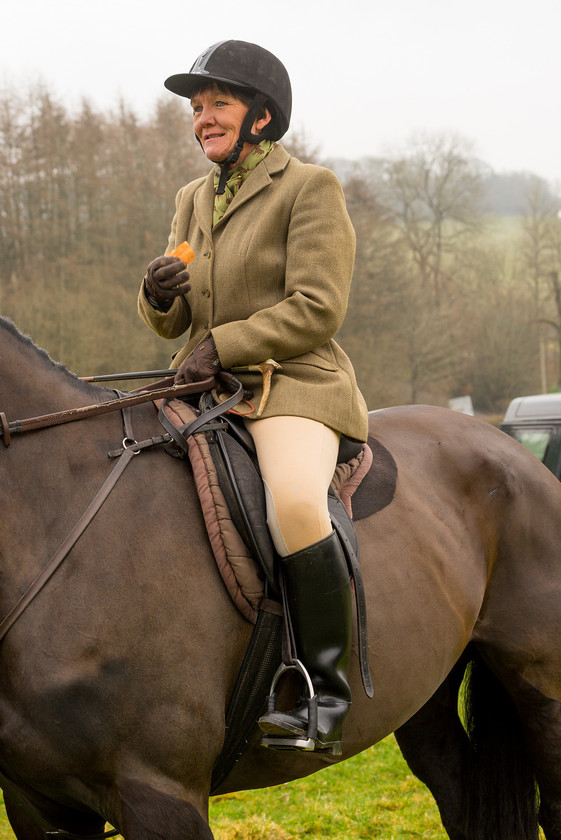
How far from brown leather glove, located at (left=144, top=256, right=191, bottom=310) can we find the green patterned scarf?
1.18 ft

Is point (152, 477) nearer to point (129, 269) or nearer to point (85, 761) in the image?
point (85, 761)

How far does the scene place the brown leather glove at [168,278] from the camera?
2.77 metres

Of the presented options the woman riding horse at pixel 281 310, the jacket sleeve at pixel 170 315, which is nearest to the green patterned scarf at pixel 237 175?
the woman riding horse at pixel 281 310

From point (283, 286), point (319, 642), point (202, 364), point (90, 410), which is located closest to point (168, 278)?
point (202, 364)

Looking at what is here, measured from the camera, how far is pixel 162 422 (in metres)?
2.76

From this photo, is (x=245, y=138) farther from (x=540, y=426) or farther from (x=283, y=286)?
(x=540, y=426)

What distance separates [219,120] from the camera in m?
2.96

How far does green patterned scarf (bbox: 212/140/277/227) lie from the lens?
3.05 m

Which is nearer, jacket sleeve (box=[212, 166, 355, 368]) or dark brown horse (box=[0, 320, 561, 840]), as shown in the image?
dark brown horse (box=[0, 320, 561, 840])

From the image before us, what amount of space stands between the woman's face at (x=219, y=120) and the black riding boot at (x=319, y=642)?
1.47m

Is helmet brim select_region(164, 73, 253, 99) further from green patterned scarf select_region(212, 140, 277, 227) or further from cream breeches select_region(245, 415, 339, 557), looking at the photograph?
cream breeches select_region(245, 415, 339, 557)

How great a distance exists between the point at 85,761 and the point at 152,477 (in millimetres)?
873

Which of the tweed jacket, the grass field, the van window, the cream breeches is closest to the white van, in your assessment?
the van window

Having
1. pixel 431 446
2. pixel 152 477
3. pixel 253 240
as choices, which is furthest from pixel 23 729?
pixel 431 446
